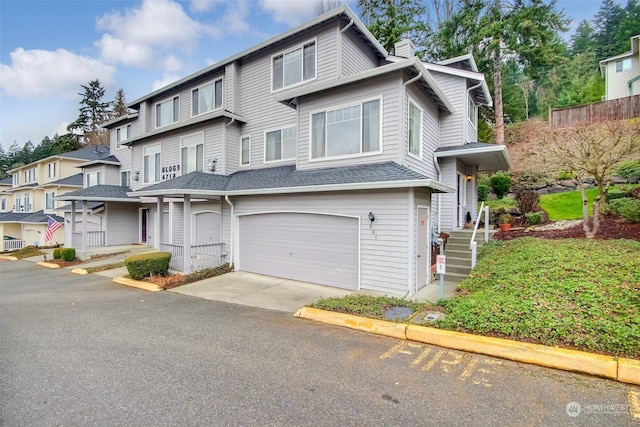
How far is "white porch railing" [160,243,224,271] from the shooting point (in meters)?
10.7

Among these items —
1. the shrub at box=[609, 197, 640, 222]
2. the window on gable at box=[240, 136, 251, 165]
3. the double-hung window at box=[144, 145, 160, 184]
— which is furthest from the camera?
the double-hung window at box=[144, 145, 160, 184]

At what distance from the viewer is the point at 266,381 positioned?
3725mm

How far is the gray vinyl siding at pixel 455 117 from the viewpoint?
11.4m

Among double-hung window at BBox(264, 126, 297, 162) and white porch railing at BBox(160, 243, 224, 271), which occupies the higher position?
double-hung window at BBox(264, 126, 297, 162)

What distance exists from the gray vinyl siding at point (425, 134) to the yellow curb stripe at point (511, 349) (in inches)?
184

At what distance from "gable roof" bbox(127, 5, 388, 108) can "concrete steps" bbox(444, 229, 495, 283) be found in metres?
8.10

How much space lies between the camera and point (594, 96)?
A: 87.2 feet

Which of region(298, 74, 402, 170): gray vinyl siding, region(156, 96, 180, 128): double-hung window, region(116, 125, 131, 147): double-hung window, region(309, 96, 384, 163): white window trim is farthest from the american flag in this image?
region(309, 96, 384, 163): white window trim

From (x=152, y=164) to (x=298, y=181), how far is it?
1131 centimetres

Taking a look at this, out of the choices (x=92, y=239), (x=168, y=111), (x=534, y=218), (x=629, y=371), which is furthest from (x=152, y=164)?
(x=629, y=371)

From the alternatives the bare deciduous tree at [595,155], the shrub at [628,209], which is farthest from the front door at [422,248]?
the shrub at [628,209]

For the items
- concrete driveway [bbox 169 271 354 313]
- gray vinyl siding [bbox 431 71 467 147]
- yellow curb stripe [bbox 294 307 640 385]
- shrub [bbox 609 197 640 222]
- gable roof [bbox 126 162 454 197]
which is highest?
gray vinyl siding [bbox 431 71 467 147]

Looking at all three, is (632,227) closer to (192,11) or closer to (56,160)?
(192,11)

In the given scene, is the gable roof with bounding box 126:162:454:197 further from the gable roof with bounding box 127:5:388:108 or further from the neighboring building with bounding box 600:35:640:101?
the neighboring building with bounding box 600:35:640:101
